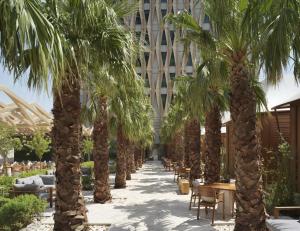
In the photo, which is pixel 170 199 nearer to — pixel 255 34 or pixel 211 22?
pixel 211 22

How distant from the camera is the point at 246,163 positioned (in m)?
8.91

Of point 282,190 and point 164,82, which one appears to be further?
point 164,82

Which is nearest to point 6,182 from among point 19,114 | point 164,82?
point 19,114

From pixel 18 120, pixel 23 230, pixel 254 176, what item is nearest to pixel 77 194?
pixel 23 230

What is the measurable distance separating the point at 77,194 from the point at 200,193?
358 cm

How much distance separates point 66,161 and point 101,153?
6.81 meters

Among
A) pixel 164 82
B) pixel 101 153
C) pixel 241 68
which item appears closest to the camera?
pixel 241 68

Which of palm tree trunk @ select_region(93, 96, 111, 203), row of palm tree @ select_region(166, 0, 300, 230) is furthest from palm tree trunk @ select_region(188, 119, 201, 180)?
row of palm tree @ select_region(166, 0, 300, 230)

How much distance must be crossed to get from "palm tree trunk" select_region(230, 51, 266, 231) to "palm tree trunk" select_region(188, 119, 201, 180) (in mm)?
11038

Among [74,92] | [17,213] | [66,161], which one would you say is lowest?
[17,213]

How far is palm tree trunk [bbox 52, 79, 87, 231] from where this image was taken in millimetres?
8953

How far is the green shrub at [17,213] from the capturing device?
9.87m

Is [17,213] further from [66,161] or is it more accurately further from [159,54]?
[159,54]

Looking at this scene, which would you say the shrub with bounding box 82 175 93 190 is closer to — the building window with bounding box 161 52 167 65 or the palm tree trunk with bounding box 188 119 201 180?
the palm tree trunk with bounding box 188 119 201 180
